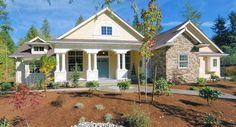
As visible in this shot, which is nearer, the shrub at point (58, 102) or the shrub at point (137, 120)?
the shrub at point (137, 120)

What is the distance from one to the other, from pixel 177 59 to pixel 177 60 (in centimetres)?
9

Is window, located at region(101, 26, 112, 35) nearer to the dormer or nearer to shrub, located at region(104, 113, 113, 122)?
the dormer

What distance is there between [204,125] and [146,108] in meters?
2.47

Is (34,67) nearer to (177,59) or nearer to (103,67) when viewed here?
(103,67)

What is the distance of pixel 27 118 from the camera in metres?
8.41

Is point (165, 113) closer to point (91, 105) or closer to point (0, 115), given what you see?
point (91, 105)

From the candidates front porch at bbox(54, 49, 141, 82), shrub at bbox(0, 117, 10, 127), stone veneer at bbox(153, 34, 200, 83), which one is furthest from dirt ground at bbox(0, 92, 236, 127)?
front porch at bbox(54, 49, 141, 82)

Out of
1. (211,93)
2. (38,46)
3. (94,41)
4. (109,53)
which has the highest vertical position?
(94,41)

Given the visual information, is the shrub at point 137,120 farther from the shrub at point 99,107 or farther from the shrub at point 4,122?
the shrub at point 4,122

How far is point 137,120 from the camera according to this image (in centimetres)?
709

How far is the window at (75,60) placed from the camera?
19625 mm

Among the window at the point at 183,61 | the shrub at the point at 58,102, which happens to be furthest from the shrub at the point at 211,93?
the window at the point at 183,61

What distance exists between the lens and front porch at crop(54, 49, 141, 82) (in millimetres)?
17803

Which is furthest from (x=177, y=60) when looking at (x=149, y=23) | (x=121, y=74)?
(x=149, y=23)
